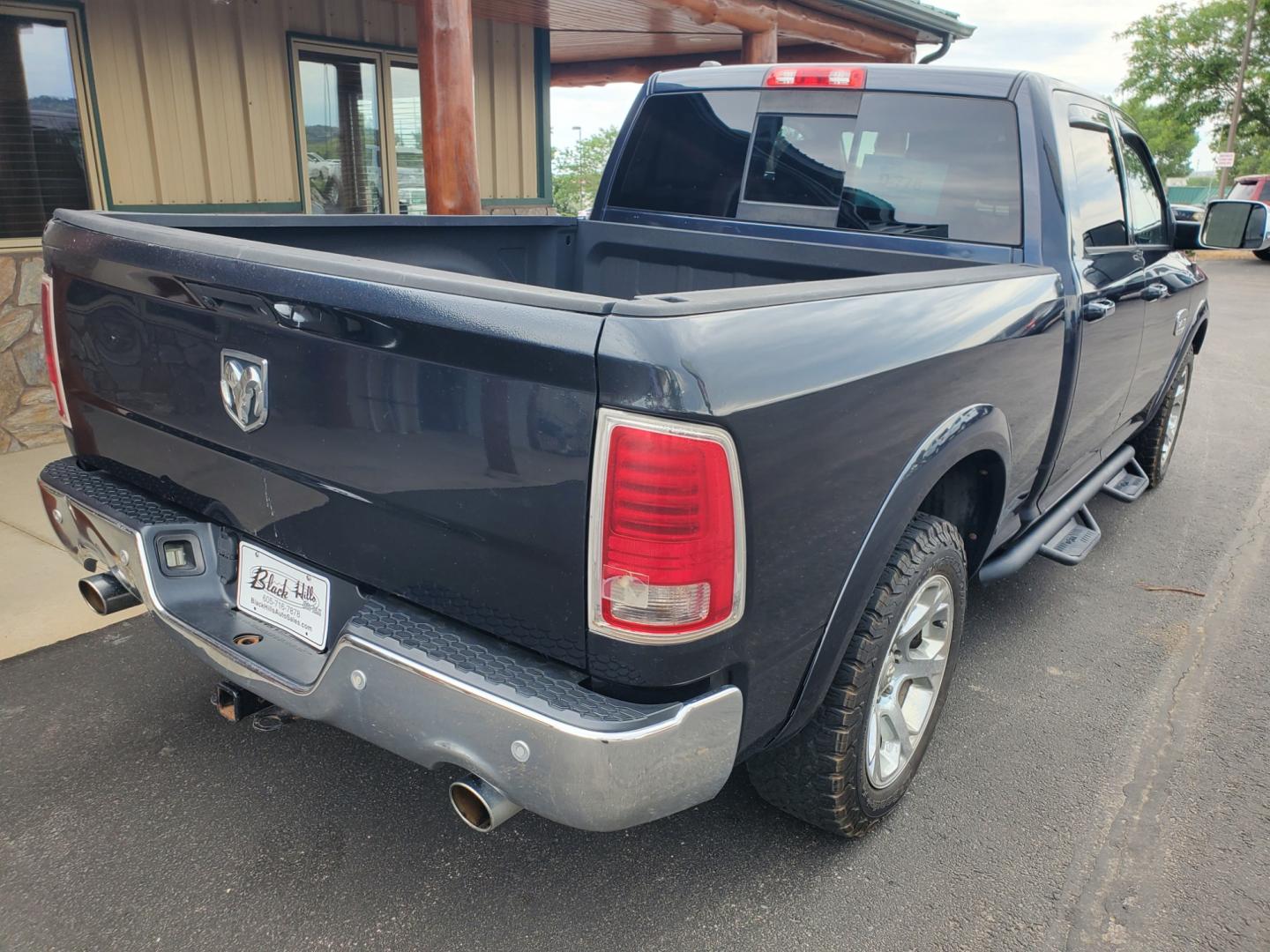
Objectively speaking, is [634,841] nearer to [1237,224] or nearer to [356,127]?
[1237,224]

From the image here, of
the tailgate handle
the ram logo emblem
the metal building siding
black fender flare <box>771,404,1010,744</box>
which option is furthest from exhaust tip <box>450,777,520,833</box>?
the metal building siding

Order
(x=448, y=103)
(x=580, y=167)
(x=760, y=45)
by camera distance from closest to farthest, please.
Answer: (x=448, y=103), (x=760, y=45), (x=580, y=167)

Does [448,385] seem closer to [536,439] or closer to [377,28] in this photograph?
[536,439]

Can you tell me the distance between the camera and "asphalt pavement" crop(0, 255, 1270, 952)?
2.18 m

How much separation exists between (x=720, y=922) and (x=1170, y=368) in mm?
4039

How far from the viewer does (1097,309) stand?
3150 mm

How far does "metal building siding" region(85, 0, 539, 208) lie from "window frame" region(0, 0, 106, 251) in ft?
0.18

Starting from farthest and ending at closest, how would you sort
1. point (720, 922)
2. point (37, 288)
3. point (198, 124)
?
point (198, 124)
point (37, 288)
point (720, 922)

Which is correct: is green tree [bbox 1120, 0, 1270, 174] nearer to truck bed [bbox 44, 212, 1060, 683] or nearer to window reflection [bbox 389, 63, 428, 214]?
window reflection [bbox 389, 63, 428, 214]

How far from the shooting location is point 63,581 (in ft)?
12.7

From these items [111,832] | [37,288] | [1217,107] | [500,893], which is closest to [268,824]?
[111,832]

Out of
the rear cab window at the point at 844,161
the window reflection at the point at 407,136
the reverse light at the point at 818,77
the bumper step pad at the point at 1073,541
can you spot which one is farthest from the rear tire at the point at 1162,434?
the window reflection at the point at 407,136

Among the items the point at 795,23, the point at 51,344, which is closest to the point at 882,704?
the point at 51,344

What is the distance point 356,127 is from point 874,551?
7.28m
